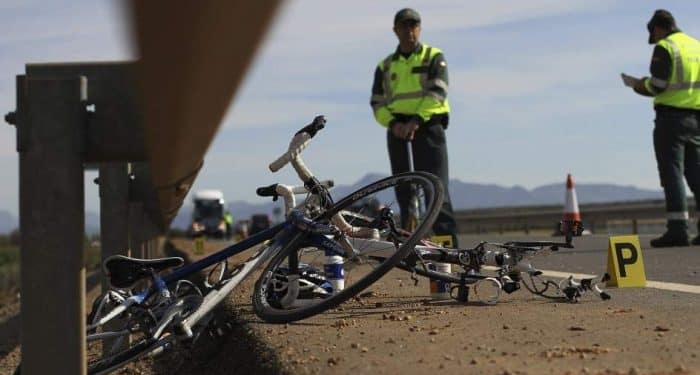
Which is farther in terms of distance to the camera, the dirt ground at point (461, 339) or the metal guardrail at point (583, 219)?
the metal guardrail at point (583, 219)

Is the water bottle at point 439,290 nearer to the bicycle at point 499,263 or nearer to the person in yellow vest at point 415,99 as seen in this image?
the bicycle at point 499,263

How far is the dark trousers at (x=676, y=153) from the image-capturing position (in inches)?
488

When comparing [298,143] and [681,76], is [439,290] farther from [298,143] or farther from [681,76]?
[681,76]

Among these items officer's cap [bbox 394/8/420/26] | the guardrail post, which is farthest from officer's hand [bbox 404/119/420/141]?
the guardrail post

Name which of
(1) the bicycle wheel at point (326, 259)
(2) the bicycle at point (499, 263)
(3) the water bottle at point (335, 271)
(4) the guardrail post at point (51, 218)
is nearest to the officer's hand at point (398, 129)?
(1) the bicycle wheel at point (326, 259)

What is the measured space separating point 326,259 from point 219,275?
2.77 ft

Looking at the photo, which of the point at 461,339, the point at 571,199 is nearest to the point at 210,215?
the point at 571,199

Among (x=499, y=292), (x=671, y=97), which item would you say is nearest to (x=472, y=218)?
(x=671, y=97)

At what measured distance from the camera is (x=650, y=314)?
5.78 m

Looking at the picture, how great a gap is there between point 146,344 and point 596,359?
1.98 meters

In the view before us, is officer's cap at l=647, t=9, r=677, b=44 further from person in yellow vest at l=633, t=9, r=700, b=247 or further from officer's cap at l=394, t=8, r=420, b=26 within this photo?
officer's cap at l=394, t=8, r=420, b=26

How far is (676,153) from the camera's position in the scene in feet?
40.7

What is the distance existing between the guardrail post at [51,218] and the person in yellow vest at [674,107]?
9.02 meters

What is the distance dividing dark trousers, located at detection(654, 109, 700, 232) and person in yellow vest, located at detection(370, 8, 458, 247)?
9.04ft
